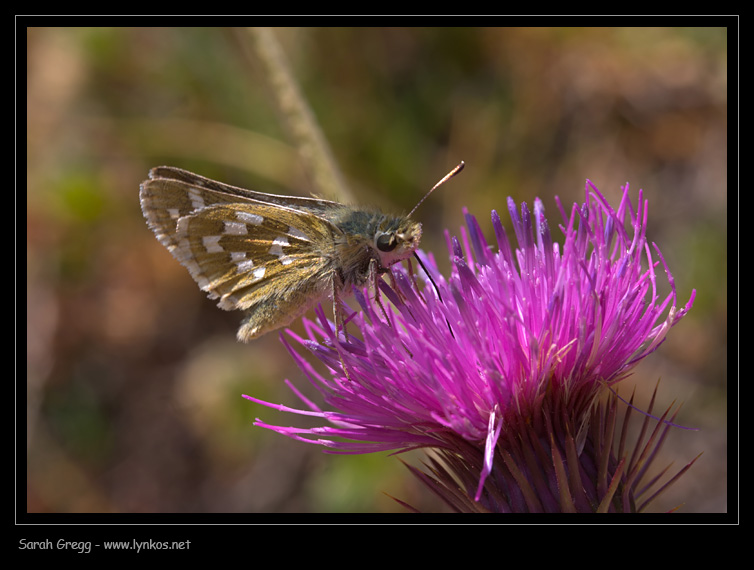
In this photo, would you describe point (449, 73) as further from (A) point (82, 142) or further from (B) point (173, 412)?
(B) point (173, 412)

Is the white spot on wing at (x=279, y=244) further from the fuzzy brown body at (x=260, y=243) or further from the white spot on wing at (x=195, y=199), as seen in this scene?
the white spot on wing at (x=195, y=199)

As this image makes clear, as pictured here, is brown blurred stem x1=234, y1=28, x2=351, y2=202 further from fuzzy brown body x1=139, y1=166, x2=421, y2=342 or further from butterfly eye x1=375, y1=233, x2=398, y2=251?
butterfly eye x1=375, y1=233, x2=398, y2=251

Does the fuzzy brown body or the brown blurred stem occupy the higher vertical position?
the brown blurred stem

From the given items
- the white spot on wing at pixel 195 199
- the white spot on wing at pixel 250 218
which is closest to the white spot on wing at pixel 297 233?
the white spot on wing at pixel 250 218

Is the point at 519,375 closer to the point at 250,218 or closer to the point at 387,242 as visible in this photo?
the point at 387,242

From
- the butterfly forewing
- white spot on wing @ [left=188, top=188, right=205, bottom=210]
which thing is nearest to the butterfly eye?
the butterfly forewing
